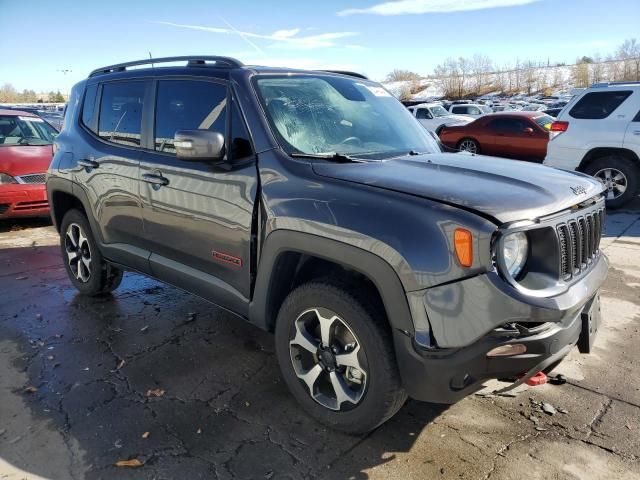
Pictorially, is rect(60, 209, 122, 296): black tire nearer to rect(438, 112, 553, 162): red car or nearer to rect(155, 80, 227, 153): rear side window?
rect(155, 80, 227, 153): rear side window

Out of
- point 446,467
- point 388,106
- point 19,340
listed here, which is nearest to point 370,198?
point 446,467

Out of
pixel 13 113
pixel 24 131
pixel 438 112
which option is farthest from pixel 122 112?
pixel 438 112

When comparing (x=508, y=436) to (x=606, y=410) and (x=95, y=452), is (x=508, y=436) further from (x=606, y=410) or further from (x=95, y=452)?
(x=95, y=452)

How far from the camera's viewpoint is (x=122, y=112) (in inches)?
163

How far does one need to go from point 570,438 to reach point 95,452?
2.51 m

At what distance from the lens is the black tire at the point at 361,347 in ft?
8.16

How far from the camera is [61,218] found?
5078 millimetres

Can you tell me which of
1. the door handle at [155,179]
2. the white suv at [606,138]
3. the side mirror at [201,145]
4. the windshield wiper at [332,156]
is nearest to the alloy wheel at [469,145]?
the white suv at [606,138]

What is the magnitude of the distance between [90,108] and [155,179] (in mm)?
1429

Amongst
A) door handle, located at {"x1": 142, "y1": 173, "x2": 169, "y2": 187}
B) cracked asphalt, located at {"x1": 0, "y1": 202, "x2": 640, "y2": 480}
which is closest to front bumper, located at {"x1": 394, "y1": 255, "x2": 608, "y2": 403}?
cracked asphalt, located at {"x1": 0, "y1": 202, "x2": 640, "y2": 480}

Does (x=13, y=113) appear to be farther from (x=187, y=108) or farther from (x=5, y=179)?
(x=187, y=108)

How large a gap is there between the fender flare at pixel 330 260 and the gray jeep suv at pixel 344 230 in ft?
0.03

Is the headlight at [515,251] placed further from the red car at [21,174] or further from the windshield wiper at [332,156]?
the red car at [21,174]

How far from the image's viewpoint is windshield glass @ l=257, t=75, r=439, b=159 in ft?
10.4
